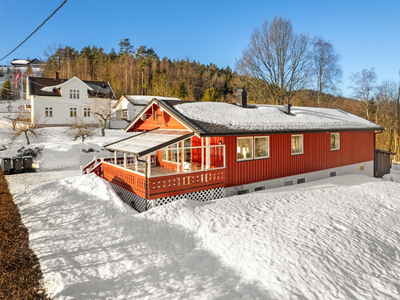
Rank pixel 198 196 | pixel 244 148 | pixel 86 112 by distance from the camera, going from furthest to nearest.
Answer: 1. pixel 86 112
2. pixel 244 148
3. pixel 198 196

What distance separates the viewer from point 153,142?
10.1 meters

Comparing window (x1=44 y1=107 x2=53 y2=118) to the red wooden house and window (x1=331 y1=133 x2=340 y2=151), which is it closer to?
the red wooden house

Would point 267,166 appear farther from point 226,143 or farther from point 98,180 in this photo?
point 98,180

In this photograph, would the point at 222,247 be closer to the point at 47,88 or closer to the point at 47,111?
the point at 47,111

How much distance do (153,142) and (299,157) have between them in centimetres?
739

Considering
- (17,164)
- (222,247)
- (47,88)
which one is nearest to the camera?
(222,247)

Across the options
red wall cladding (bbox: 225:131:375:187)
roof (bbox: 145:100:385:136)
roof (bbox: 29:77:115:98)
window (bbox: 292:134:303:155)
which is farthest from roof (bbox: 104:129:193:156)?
roof (bbox: 29:77:115:98)

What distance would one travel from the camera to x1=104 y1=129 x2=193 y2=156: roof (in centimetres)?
931

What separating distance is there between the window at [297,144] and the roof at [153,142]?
5.72 m

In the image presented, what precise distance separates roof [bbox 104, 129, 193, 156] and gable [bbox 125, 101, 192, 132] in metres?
0.38

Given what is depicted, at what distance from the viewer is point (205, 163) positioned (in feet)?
37.6

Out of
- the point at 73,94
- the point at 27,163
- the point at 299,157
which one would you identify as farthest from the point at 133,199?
the point at 73,94

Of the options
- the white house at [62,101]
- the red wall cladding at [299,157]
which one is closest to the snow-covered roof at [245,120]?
the red wall cladding at [299,157]

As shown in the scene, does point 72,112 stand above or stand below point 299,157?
above
